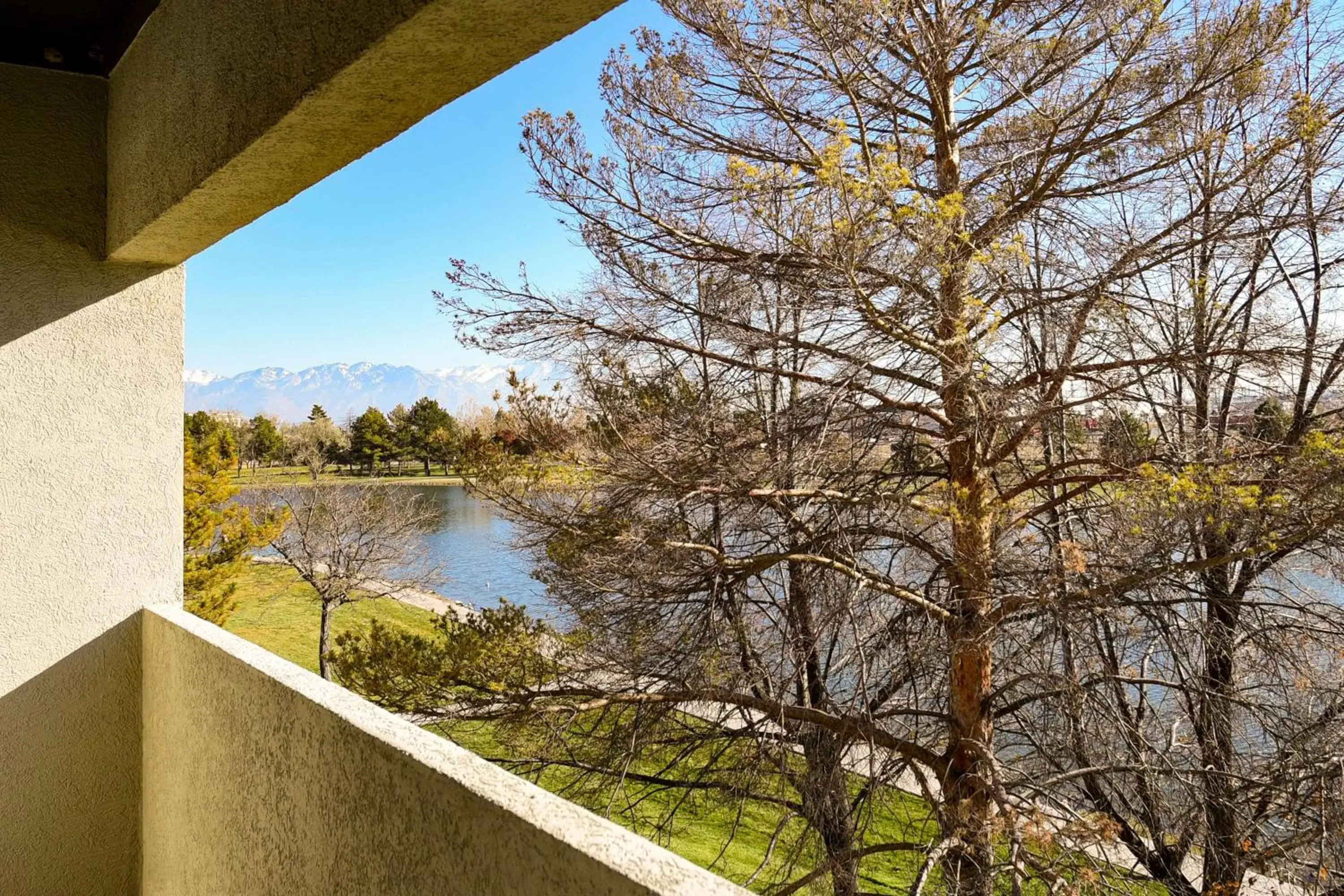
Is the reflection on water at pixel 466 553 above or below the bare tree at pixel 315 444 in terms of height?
below

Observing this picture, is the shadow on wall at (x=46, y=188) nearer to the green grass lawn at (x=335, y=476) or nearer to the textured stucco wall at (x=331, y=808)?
the textured stucco wall at (x=331, y=808)

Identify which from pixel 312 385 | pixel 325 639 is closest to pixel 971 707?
pixel 325 639

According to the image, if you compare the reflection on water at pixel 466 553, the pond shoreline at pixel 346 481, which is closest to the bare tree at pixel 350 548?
the reflection on water at pixel 466 553

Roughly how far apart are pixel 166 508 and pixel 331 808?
1468mm

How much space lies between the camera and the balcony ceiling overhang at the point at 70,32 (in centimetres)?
191

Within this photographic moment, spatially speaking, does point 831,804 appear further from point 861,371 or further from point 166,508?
point 166,508

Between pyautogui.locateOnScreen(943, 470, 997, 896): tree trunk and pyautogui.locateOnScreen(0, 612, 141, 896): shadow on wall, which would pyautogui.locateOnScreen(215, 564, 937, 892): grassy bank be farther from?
pyautogui.locateOnScreen(0, 612, 141, 896): shadow on wall

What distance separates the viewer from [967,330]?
4566 millimetres

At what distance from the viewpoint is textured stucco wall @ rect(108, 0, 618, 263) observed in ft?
2.94

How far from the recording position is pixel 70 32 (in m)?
2.03

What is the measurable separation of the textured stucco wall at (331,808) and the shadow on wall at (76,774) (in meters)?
0.19

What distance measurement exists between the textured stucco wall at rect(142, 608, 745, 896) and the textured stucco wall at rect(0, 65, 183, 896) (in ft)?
0.72

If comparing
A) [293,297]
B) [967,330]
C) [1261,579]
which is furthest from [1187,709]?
[293,297]

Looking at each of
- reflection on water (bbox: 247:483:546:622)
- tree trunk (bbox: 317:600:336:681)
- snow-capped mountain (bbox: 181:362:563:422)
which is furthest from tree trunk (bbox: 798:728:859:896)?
snow-capped mountain (bbox: 181:362:563:422)
